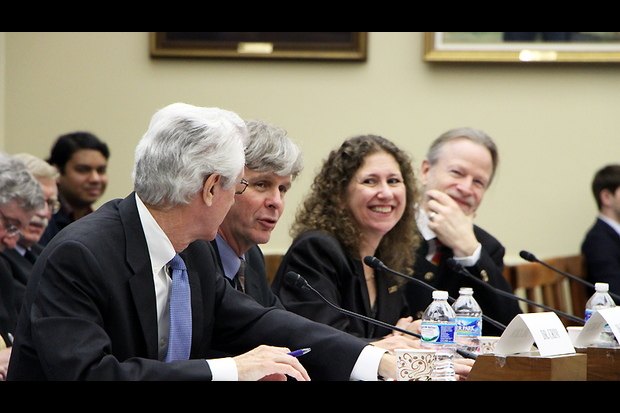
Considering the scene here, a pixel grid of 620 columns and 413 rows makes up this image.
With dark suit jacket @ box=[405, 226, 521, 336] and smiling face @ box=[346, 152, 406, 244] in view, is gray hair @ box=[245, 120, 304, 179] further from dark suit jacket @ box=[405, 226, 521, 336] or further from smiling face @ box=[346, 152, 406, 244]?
dark suit jacket @ box=[405, 226, 521, 336]

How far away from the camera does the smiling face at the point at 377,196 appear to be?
11.1 ft

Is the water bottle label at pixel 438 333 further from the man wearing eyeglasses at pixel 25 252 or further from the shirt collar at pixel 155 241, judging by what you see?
the man wearing eyeglasses at pixel 25 252

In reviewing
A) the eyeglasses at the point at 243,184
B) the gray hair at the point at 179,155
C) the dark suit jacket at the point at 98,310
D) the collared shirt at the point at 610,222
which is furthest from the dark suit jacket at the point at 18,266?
the collared shirt at the point at 610,222

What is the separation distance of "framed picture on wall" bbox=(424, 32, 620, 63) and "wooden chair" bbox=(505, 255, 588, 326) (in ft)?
4.20

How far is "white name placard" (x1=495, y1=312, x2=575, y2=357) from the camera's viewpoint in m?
2.10

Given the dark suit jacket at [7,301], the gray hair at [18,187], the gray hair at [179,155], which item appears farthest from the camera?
the gray hair at [18,187]

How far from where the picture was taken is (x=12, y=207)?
371cm

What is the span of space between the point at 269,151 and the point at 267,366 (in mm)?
1087

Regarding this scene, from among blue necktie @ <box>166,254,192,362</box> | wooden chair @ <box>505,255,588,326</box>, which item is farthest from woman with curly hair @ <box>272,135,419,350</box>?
wooden chair @ <box>505,255,588,326</box>

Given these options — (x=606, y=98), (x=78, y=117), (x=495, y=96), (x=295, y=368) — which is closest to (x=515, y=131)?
(x=495, y=96)

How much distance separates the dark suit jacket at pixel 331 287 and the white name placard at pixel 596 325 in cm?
87

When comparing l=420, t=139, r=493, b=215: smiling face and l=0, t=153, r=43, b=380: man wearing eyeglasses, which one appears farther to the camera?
l=420, t=139, r=493, b=215: smiling face

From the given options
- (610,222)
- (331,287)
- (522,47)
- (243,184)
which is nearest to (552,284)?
(610,222)
